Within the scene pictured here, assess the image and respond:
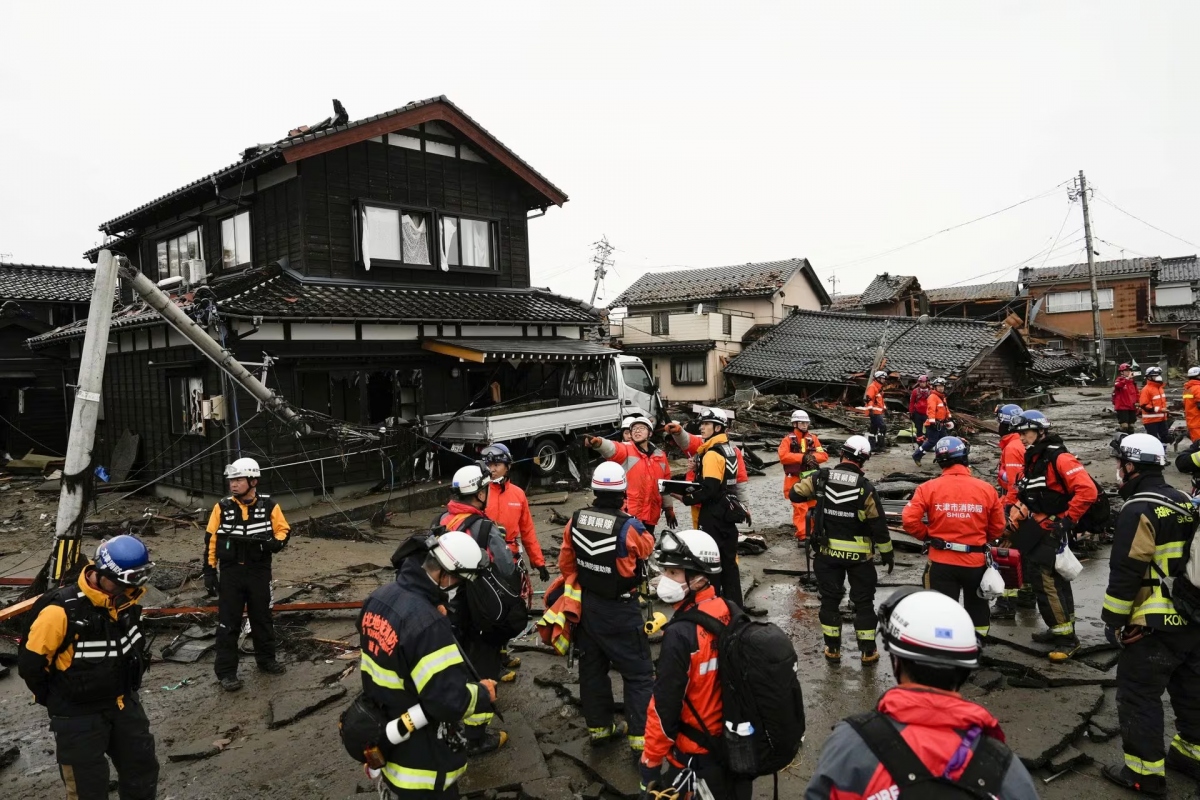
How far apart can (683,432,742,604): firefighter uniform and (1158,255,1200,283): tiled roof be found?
4484cm

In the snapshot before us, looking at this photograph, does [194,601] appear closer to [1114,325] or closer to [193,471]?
[193,471]

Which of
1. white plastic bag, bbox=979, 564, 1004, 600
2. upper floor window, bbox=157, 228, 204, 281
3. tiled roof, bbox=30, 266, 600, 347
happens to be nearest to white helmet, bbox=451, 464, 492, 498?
white plastic bag, bbox=979, 564, 1004, 600

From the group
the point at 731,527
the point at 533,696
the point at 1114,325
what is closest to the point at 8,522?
the point at 533,696

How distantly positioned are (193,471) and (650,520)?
9.60 m

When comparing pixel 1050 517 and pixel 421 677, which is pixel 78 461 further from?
pixel 1050 517

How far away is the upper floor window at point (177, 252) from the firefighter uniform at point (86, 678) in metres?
13.2

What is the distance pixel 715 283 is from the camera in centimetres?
3297

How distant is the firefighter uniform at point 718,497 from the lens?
20.7ft

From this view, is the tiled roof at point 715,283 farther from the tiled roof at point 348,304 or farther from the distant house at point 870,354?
the tiled roof at point 348,304

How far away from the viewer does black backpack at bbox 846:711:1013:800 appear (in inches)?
73.2

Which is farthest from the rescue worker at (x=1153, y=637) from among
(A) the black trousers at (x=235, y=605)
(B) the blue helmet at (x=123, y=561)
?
(A) the black trousers at (x=235, y=605)

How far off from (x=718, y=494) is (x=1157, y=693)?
3383 millimetres

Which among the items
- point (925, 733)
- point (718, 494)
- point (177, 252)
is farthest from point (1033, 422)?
point (177, 252)

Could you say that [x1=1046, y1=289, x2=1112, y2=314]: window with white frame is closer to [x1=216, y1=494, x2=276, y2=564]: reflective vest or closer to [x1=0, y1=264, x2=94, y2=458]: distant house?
[x1=216, y1=494, x2=276, y2=564]: reflective vest
